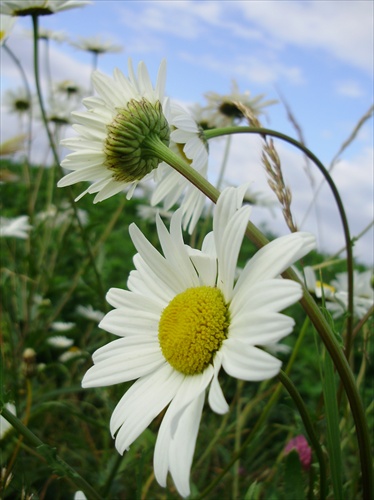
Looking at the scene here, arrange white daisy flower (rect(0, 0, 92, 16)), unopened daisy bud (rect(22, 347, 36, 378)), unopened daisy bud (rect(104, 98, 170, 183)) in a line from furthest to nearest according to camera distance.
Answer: white daisy flower (rect(0, 0, 92, 16)), unopened daisy bud (rect(22, 347, 36, 378)), unopened daisy bud (rect(104, 98, 170, 183))

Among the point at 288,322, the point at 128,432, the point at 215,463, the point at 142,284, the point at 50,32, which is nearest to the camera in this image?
the point at 288,322

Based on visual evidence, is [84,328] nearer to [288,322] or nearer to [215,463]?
[215,463]

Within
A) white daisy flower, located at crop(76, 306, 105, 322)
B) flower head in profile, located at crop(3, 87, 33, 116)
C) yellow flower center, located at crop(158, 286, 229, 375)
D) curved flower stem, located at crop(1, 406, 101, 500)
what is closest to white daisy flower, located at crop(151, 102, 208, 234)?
yellow flower center, located at crop(158, 286, 229, 375)

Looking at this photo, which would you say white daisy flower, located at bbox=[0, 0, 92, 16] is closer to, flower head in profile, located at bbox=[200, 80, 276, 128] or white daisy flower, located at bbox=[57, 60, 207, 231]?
flower head in profile, located at bbox=[200, 80, 276, 128]

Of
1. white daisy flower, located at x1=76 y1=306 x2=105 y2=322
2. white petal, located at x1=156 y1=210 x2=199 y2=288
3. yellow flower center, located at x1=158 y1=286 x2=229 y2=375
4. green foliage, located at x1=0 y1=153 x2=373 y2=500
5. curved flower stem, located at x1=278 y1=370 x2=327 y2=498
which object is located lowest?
white daisy flower, located at x1=76 y1=306 x2=105 y2=322

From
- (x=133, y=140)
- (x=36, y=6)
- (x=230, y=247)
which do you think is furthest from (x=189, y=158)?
(x=36, y=6)

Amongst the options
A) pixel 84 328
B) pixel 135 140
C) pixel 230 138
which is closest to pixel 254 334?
pixel 135 140

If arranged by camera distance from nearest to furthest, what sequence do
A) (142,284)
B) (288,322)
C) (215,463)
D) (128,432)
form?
(288,322) < (128,432) < (142,284) < (215,463)
